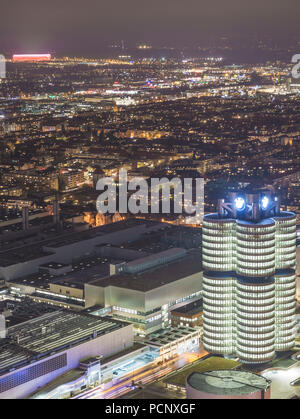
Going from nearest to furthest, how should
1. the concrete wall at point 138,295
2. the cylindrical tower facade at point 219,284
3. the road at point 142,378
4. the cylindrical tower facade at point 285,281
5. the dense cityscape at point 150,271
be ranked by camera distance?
the road at point 142,378, the dense cityscape at point 150,271, the cylindrical tower facade at point 219,284, the cylindrical tower facade at point 285,281, the concrete wall at point 138,295

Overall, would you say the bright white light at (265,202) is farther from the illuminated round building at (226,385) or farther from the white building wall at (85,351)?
the illuminated round building at (226,385)

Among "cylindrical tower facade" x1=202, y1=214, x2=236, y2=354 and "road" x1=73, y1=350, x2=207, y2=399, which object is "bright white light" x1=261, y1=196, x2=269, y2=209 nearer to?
"cylindrical tower facade" x1=202, y1=214, x2=236, y2=354

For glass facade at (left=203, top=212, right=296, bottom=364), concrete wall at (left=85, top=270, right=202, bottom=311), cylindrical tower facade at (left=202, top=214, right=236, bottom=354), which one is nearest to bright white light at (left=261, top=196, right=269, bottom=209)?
glass facade at (left=203, top=212, right=296, bottom=364)

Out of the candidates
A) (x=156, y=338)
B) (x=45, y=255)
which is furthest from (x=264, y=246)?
(x=45, y=255)

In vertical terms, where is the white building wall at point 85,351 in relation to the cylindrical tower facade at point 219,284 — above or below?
below

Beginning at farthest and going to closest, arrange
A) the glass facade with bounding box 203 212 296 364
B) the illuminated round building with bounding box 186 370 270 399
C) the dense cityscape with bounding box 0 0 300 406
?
the glass facade with bounding box 203 212 296 364
the dense cityscape with bounding box 0 0 300 406
the illuminated round building with bounding box 186 370 270 399

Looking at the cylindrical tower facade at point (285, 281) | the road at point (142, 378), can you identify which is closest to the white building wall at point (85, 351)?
the road at point (142, 378)

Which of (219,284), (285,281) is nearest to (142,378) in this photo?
(219,284)

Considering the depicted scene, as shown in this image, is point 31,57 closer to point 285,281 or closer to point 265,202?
point 265,202
